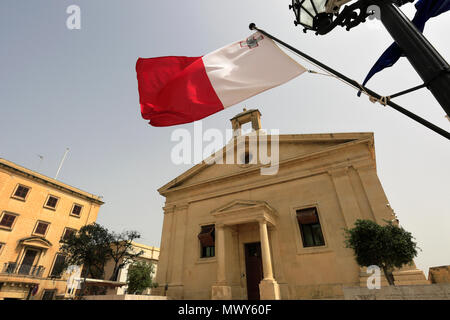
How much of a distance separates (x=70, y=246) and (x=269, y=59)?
30.7 meters

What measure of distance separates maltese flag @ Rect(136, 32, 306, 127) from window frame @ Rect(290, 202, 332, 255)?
33.7ft

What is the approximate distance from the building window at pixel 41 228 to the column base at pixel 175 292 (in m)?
22.9

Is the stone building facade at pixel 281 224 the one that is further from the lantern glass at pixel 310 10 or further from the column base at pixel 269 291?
the lantern glass at pixel 310 10

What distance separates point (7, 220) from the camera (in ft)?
83.5

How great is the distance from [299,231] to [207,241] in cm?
628

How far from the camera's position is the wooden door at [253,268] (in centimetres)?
1336

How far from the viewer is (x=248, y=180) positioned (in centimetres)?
1620

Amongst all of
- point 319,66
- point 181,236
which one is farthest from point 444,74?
point 181,236

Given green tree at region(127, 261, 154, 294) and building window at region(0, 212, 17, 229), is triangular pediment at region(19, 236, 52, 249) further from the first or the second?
green tree at region(127, 261, 154, 294)

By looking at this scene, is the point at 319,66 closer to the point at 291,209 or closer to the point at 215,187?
the point at 291,209

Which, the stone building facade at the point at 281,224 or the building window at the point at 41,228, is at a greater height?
the building window at the point at 41,228

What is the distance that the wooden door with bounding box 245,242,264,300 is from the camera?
526 inches

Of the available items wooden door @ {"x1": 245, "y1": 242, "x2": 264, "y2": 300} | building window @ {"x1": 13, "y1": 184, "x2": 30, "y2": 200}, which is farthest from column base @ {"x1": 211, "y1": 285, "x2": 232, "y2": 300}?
building window @ {"x1": 13, "y1": 184, "x2": 30, "y2": 200}

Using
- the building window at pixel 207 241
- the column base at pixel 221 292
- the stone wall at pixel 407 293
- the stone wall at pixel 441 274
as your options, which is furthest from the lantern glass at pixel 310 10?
the building window at pixel 207 241
